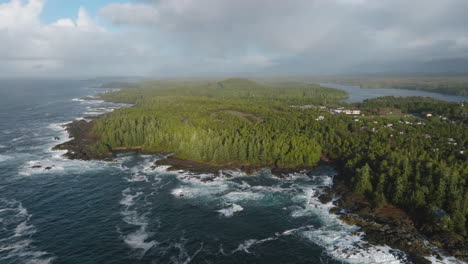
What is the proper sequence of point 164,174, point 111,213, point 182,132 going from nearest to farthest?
point 111,213, point 164,174, point 182,132

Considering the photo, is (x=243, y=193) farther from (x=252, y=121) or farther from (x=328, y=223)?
(x=252, y=121)

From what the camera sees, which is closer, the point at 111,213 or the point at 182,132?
the point at 111,213

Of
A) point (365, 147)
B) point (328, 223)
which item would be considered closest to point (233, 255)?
point (328, 223)

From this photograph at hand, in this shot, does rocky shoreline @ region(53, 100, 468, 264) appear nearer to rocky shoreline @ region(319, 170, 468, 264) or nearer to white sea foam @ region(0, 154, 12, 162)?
rocky shoreline @ region(319, 170, 468, 264)

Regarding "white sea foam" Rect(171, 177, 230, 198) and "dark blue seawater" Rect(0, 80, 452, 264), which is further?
"white sea foam" Rect(171, 177, 230, 198)

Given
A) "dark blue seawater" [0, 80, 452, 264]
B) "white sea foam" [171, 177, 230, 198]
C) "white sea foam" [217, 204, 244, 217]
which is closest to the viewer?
"dark blue seawater" [0, 80, 452, 264]

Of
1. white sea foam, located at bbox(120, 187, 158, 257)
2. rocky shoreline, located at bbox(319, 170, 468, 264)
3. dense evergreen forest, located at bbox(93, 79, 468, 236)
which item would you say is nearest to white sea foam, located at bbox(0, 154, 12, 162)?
dense evergreen forest, located at bbox(93, 79, 468, 236)

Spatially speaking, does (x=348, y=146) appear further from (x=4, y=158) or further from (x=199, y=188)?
(x=4, y=158)
